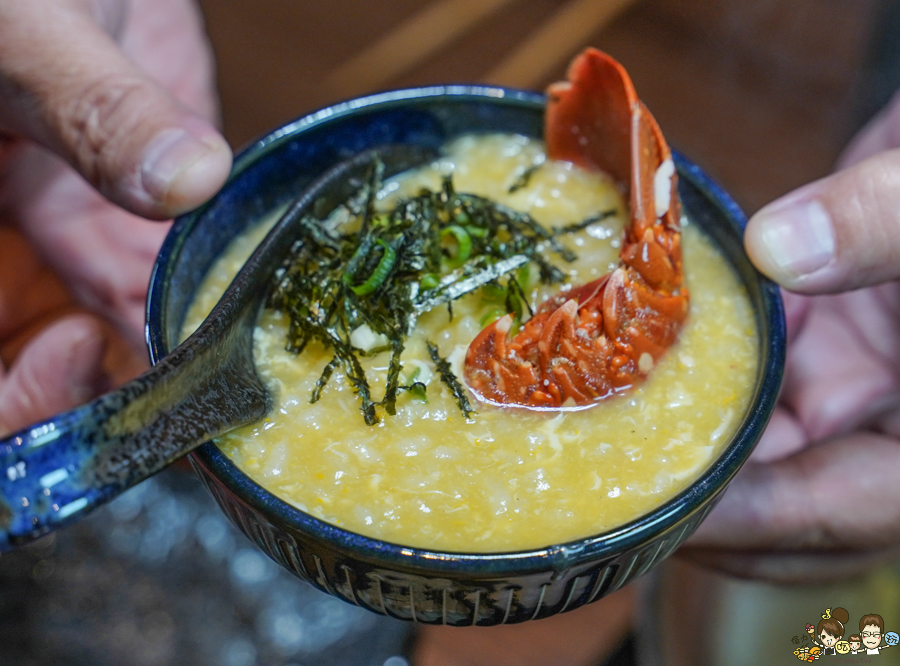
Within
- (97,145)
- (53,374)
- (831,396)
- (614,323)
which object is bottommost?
(831,396)

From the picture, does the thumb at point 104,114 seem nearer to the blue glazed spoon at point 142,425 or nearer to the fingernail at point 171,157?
the fingernail at point 171,157

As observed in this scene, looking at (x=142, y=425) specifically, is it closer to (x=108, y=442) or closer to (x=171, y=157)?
(x=108, y=442)

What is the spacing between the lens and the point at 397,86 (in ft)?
9.25

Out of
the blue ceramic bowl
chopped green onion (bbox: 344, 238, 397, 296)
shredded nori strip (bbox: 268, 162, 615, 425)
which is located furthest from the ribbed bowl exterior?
chopped green onion (bbox: 344, 238, 397, 296)

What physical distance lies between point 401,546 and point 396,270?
528mm

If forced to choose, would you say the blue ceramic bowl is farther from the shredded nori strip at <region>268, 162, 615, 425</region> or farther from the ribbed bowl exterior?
the shredded nori strip at <region>268, 162, 615, 425</region>

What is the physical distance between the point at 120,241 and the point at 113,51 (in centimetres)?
84

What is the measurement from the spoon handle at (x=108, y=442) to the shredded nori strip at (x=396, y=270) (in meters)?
0.23

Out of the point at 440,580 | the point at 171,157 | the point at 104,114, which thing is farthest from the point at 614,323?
the point at 104,114

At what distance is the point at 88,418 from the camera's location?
2.78 ft

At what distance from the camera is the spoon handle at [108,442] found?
799 millimetres

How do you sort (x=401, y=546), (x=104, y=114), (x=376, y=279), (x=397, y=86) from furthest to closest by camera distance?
(x=397, y=86)
(x=104, y=114)
(x=376, y=279)
(x=401, y=546)

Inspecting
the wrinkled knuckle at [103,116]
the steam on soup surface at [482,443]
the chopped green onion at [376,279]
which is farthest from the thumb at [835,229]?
the wrinkled knuckle at [103,116]

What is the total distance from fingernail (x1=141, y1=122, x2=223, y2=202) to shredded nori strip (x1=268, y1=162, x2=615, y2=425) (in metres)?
0.22
